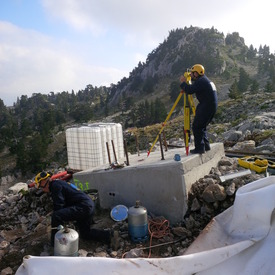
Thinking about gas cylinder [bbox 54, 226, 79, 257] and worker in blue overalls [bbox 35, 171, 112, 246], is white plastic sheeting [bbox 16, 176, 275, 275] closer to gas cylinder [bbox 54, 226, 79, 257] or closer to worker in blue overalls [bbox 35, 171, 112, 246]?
gas cylinder [bbox 54, 226, 79, 257]

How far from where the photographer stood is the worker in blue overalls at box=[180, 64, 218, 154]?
5.81 m

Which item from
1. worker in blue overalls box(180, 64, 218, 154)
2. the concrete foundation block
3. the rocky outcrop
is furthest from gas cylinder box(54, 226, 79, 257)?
worker in blue overalls box(180, 64, 218, 154)

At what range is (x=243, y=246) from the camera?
3578mm

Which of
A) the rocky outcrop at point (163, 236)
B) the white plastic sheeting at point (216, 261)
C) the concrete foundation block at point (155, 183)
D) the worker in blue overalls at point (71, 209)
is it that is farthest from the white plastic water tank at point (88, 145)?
the white plastic sheeting at point (216, 261)

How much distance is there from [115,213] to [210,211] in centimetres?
183

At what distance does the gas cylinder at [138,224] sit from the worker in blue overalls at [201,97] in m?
2.07

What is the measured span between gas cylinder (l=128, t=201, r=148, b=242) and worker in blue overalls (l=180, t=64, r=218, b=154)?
2.07 metres

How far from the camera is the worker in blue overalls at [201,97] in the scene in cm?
581

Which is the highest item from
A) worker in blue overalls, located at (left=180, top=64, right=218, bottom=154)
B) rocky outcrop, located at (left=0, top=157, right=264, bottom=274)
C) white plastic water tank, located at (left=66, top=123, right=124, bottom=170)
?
worker in blue overalls, located at (left=180, top=64, right=218, bottom=154)

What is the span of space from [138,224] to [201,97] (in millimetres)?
2903

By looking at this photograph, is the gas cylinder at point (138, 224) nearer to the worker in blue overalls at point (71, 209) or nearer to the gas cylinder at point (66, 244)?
the worker in blue overalls at point (71, 209)

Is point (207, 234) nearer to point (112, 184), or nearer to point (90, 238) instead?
point (90, 238)

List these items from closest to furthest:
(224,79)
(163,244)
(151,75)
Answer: (163,244) < (224,79) < (151,75)

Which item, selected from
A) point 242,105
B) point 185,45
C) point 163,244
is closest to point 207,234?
point 163,244
